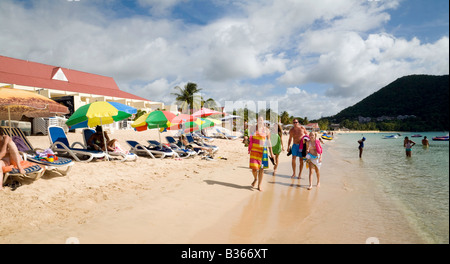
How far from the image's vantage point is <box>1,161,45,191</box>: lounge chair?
4409 mm

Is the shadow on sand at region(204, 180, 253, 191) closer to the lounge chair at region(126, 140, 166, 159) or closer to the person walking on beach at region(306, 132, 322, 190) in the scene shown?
the person walking on beach at region(306, 132, 322, 190)

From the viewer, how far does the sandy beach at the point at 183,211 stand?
347 cm

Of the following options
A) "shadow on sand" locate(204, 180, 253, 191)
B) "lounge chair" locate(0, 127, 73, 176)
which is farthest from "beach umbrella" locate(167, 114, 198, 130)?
"lounge chair" locate(0, 127, 73, 176)

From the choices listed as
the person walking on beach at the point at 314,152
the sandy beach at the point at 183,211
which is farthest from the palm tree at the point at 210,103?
the person walking on beach at the point at 314,152

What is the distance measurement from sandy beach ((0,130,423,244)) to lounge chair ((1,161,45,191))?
0.19 meters

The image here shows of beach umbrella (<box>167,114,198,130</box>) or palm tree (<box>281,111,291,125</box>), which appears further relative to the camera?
palm tree (<box>281,111,291,125</box>)

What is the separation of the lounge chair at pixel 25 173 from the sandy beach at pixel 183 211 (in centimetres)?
19

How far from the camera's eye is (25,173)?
454cm

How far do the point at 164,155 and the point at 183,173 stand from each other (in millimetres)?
2347
